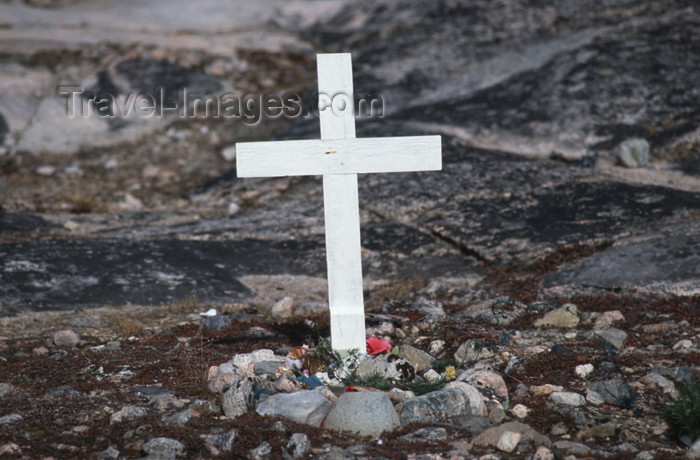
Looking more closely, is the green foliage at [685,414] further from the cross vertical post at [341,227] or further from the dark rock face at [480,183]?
the dark rock face at [480,183]

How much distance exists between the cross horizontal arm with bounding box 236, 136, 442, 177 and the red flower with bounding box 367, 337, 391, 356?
1.03 metres

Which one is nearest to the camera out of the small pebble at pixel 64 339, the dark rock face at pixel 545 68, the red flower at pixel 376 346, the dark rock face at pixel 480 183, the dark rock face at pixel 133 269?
the red flower at pixel 376 346

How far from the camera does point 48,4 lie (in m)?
18.5

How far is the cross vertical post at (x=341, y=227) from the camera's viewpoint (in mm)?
3732

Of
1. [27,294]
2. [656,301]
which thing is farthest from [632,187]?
[27,294]

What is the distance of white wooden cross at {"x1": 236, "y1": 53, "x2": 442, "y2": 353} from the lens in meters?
3.73

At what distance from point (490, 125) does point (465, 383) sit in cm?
722

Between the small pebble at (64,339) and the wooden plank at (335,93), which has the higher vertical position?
the wooden plank at (335,93)

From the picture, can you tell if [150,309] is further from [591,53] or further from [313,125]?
→ [591,53]

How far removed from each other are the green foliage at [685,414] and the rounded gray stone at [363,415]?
1253 mm

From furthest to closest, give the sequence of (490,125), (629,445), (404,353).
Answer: (490,125) → (404,353) → (629,445)

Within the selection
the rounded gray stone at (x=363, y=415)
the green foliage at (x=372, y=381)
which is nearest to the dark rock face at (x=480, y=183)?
the green foliage at (x=372, y=381)

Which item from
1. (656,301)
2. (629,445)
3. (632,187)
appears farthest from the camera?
(632,187)

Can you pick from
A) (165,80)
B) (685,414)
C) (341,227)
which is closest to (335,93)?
(341,227)
